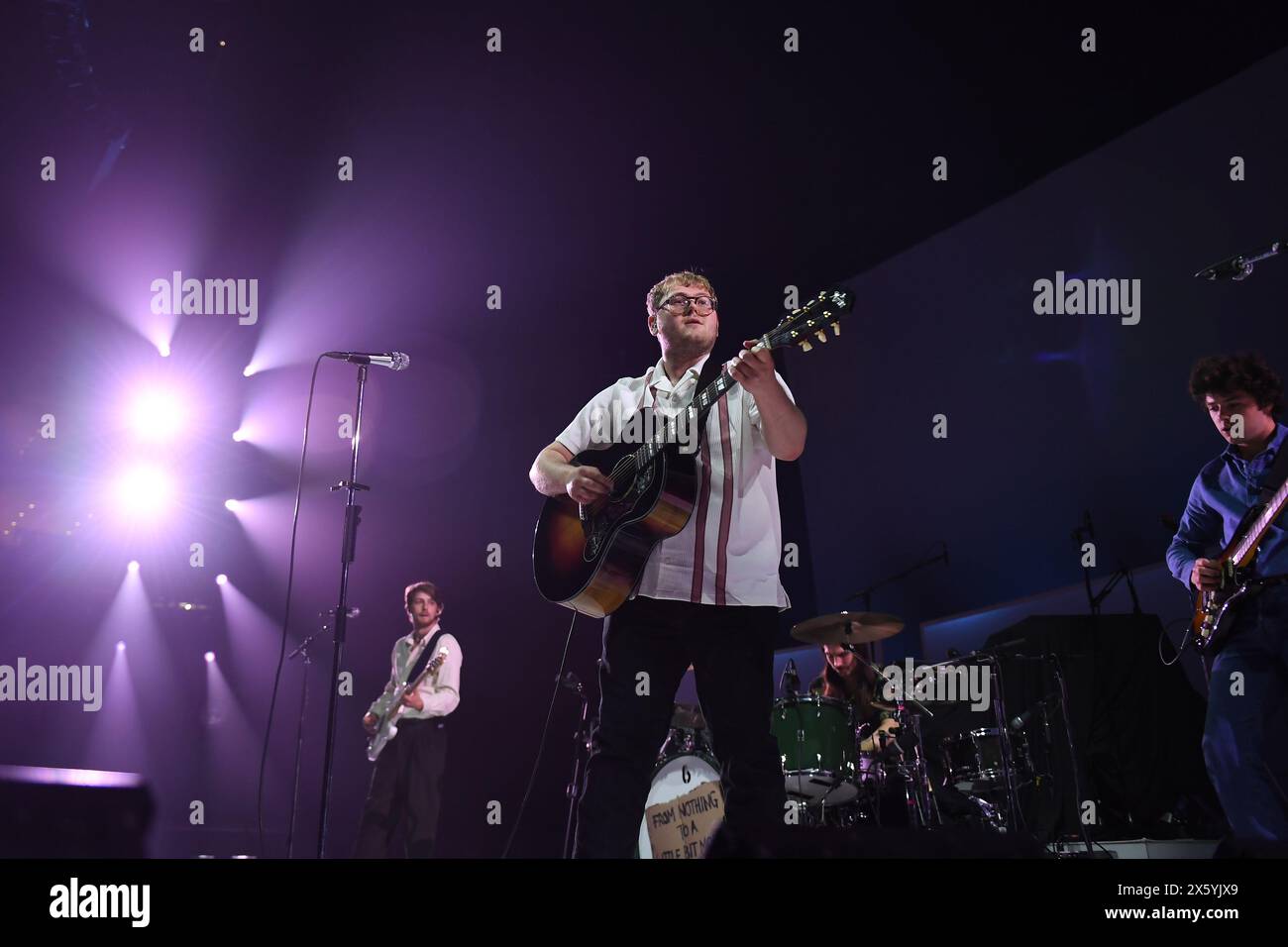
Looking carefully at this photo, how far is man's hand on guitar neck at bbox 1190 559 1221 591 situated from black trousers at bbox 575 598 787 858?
1.81 metres

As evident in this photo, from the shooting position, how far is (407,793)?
706 cm

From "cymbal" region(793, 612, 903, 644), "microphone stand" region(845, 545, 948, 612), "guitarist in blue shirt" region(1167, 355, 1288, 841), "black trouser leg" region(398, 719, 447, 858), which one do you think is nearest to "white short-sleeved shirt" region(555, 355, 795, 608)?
"guitarist in blue shirt" region(1167, 355, 1288, 841)

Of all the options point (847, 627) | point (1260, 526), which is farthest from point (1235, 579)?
point (847, 627)

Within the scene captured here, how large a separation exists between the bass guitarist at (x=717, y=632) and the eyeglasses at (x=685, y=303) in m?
0.31

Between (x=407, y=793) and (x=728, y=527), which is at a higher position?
(x=728, y=527)

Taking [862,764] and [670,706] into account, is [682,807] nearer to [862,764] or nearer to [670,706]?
[862,764]

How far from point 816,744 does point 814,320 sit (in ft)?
11.6

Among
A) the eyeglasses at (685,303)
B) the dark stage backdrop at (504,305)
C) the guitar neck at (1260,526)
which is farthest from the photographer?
the dark stage backdrop at (504,305)

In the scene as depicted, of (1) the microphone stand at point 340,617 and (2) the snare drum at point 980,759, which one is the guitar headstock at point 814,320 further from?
(2) the snare drum at point 980,759

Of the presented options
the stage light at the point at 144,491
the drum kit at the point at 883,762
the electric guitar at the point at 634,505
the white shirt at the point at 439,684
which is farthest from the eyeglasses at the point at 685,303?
the stage light at the point at 144,491

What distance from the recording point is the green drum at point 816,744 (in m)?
5.93

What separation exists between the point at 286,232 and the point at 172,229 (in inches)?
28.2

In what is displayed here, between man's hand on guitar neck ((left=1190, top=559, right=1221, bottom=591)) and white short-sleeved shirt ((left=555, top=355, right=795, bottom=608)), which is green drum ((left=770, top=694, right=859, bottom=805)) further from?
white short-sleeved shirt ((left=555, top=355, right=795, bottom=608))

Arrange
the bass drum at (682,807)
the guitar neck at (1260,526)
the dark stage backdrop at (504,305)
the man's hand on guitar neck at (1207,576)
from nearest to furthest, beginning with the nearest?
1. the guitar neck at (1260,526)
2. the man's hand on guitar neck at (1207,576)
3. the bass drum at (682,807)
4. the dark stage backdrop at (504,305)
